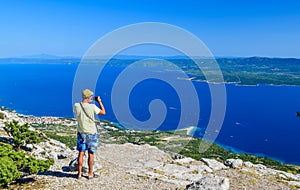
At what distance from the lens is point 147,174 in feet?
32.5

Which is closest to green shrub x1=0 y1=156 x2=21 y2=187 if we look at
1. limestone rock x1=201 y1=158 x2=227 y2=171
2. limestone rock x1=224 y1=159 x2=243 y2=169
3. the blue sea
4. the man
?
the man

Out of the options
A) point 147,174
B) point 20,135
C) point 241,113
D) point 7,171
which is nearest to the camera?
point 7,171

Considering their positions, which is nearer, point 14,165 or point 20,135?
point 14,165

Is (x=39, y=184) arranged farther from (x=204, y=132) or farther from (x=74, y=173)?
(x=204, y=132)

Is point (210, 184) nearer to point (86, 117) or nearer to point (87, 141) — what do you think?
point (87, 141)

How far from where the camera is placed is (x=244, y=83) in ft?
626

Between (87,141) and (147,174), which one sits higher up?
(87,141)

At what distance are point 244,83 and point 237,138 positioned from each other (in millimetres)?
122325

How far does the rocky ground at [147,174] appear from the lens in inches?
321

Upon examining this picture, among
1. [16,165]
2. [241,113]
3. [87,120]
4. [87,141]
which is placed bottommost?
[241,113]

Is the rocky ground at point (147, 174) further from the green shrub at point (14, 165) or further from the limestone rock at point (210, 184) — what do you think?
the green shrub at point (14, 165)

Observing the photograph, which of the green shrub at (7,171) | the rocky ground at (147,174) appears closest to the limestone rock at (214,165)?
the rocky ground at (147,174)

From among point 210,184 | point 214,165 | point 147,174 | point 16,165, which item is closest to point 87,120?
point 16,165

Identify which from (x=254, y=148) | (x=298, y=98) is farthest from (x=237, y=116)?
(x=298, y=98)
